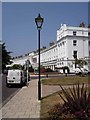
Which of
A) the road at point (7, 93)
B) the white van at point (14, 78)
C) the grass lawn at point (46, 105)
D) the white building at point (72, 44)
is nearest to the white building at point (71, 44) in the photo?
the white building at point (72, 44)

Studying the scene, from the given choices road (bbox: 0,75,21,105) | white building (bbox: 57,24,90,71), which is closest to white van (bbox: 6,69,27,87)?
road (bbox: 0,75,21,105)

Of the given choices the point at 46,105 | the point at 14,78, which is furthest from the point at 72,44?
the point at 46,105

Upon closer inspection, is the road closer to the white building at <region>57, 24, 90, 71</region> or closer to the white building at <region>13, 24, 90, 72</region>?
the white building at <region>13, 24, 90, 72</region>

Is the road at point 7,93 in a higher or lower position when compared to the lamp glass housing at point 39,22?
lower

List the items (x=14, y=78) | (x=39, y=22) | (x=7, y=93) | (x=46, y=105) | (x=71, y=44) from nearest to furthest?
(x=46, y=105) < (x=39, y=22) < (x=7, y=93) < (x=14, y=78) < (x=71, y=44)

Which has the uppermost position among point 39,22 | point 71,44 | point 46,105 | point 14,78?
point 71,44

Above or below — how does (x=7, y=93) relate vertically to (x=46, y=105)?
below

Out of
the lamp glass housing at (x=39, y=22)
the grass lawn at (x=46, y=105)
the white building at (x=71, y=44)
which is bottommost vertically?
the grass lawn at (x=46, y=105)

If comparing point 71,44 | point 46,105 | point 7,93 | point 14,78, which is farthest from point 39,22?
point 71,44

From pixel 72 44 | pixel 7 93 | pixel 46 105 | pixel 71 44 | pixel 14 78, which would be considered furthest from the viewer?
pixel 72 44

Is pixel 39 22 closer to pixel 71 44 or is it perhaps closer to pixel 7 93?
pixel 7 93

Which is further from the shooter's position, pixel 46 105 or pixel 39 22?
pixel 39 22

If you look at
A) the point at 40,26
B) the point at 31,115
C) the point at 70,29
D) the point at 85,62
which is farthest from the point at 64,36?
the point at 31,115

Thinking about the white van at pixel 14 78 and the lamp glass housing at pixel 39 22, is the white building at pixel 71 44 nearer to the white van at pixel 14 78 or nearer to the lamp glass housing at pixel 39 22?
the white van at pixel 14 78
